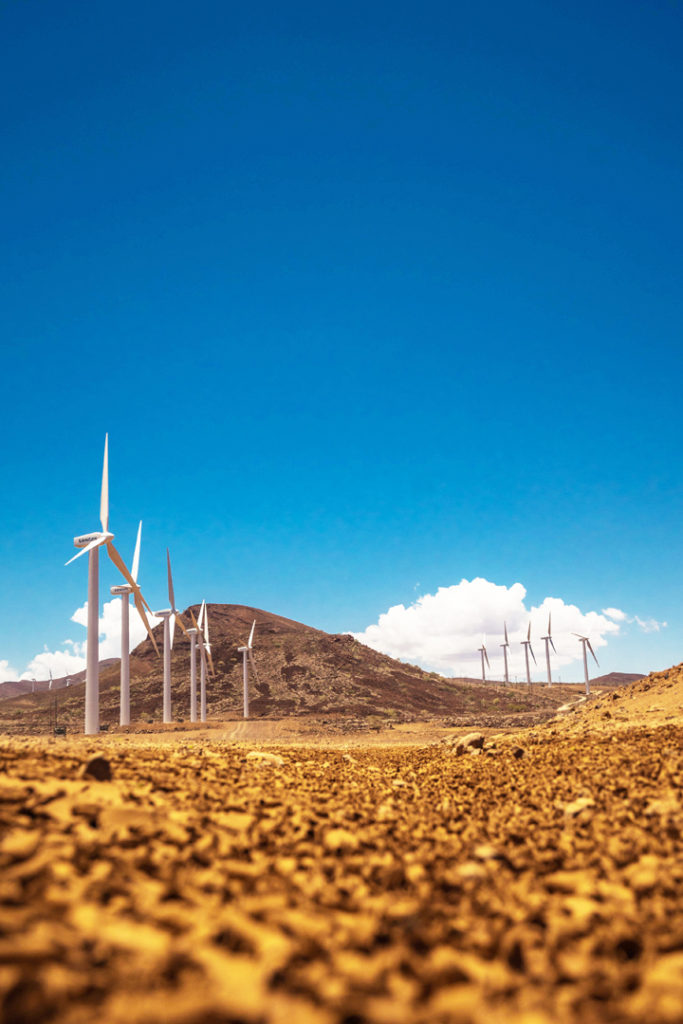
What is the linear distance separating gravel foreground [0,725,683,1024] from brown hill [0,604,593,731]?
8029 centimetres

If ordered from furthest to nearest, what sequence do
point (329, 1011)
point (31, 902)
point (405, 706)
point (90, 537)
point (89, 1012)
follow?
point (405, 706)
point (90, 537)
point (31, 902)
point (329, 1011)
point (89, 1012)

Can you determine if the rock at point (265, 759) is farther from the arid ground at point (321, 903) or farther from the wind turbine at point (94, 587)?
the wind turbine at point (94, 587)

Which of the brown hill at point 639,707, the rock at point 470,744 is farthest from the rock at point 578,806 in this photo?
the brown hill at point 639,707

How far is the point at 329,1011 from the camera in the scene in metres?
2.62

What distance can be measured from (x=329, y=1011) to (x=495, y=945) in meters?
1.52

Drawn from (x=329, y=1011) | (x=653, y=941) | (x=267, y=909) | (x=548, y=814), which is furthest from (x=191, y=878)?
(x=548, y=814)

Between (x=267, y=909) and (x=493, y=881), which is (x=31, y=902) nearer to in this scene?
(x=267, y=909)

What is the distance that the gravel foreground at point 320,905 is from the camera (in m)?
2.73

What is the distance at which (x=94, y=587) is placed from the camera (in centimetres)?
3425

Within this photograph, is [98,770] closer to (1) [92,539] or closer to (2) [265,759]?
(2) [265,759]

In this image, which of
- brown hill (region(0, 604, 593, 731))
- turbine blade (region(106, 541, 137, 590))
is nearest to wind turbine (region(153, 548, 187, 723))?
turbine blade (region(106, 541, 137, 590))

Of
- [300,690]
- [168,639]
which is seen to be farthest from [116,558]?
[300,690]

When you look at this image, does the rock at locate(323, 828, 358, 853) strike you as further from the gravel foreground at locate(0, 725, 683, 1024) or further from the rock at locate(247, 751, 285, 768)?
the rock at locate(247, 751, 285, 768)

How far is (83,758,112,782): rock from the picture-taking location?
6.85 m
